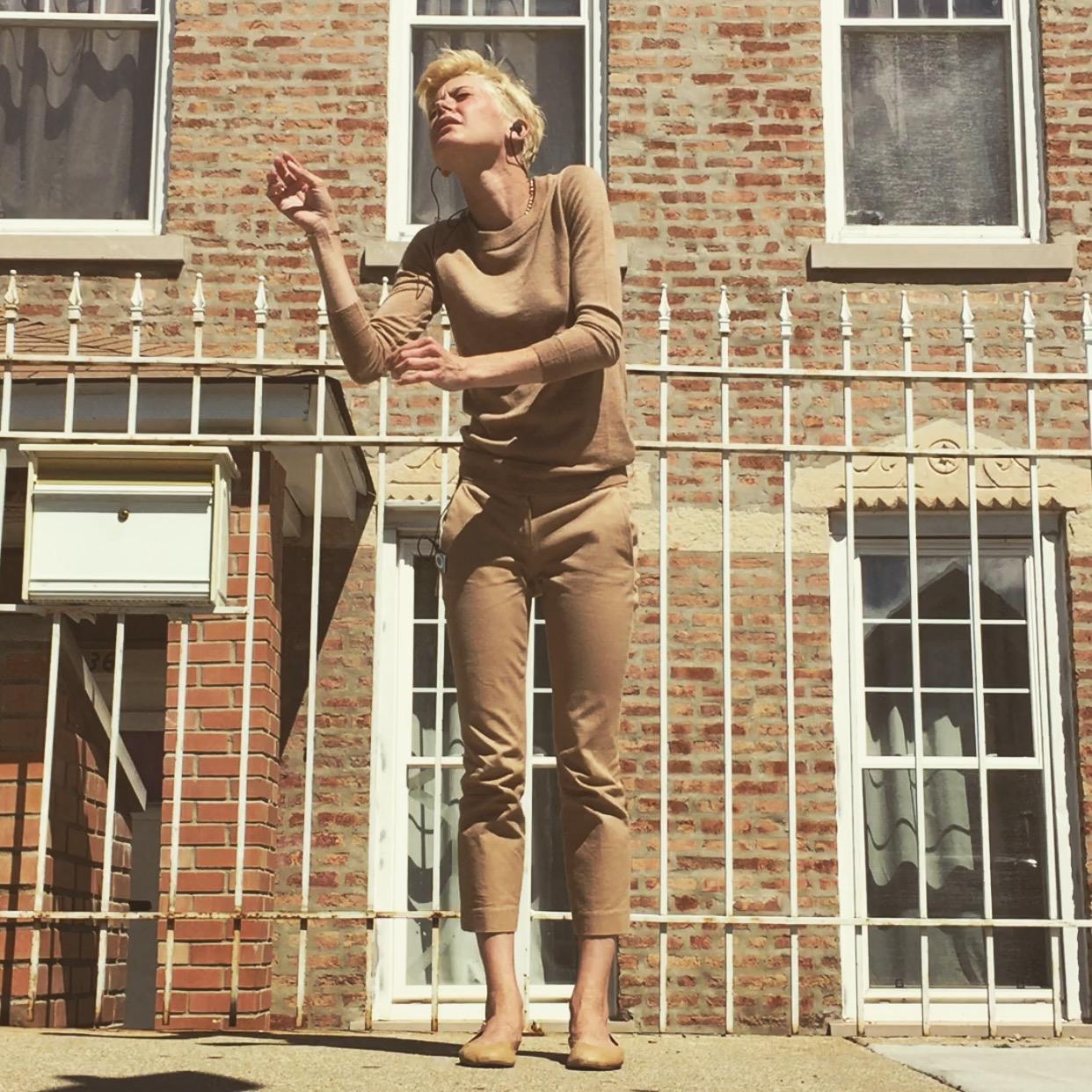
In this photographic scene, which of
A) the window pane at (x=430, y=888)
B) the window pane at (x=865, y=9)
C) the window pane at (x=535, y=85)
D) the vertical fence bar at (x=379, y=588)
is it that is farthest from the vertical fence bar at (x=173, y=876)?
the window pane at (x=865, y=9)

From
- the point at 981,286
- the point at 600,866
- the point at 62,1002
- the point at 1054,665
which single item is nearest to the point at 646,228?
the point at 981,286

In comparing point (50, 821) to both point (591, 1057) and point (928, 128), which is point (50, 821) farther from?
point (928, 128)

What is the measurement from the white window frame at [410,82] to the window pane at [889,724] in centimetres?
288

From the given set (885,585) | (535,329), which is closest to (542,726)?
(885,585)

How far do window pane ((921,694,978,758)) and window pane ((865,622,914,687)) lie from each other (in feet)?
0.49

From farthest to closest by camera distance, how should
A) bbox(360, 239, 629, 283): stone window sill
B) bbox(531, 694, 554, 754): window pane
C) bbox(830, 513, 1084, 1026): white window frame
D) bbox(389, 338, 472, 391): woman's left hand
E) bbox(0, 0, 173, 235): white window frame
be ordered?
1. bbox(0, 0, 173, 235): white window frame
2. bbox(360, 239, 629, 283): stone window sill
3. bbox(531, 694, 554, 754): window pane
4. bbox(830, 513, 1084, 1026): white window frame
5. bbox(389, 338, 472, 391): woman's left hand

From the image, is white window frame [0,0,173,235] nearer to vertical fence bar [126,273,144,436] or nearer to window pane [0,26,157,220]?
window pane [0,26,157,220]

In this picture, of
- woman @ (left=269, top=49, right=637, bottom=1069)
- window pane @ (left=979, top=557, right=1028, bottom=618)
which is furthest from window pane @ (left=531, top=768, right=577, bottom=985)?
woman @ (left=269, top=49, right=637, bottom=1069)

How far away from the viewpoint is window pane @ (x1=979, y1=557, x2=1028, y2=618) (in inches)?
313

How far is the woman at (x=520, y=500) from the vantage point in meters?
3.92

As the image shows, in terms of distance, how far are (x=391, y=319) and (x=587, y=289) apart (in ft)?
1.63

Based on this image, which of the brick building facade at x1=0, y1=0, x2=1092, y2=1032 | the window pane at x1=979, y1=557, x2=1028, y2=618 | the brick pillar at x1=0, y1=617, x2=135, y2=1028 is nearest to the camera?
the brick pillar at x1=0, y1=617, x2=135, y2=1028

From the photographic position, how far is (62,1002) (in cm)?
606

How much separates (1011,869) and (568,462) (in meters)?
4.48
